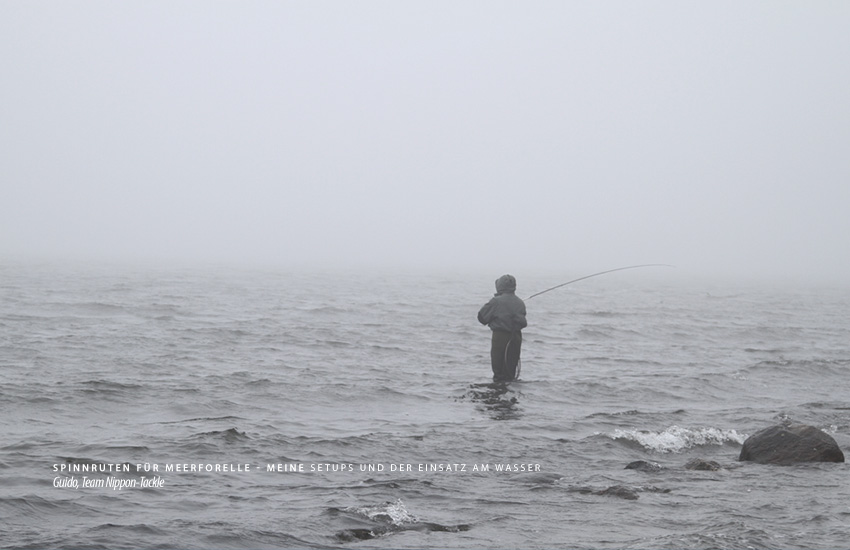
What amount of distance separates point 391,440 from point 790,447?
174 inches

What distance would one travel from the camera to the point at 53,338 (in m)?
18.4

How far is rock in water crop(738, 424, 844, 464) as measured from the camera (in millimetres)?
9148

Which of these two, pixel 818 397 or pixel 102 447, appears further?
pixel 818 397

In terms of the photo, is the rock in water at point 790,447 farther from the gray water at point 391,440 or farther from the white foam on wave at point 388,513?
the white foam on wave at point 388,513

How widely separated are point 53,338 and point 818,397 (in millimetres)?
15291

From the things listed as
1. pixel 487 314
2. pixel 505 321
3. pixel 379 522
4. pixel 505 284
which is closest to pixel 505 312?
pixel 505 321

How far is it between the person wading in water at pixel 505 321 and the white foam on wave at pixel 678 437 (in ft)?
11.4

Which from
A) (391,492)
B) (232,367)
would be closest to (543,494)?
(391,492)

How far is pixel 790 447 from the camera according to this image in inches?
363

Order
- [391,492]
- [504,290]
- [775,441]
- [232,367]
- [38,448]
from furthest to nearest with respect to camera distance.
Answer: [232,367] < [504,290] < [775,441] < [38,448] < [391,492]

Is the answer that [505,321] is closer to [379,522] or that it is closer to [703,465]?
[703,465]

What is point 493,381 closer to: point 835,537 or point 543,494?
point 543,494

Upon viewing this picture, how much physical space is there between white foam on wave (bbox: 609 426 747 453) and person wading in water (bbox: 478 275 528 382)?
3.47m

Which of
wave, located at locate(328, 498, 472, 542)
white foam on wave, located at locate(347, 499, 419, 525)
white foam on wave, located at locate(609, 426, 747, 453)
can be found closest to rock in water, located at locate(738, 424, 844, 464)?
white foam on wave, located at locate(609, 426, 747, 453)
